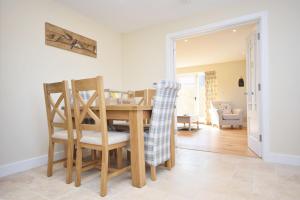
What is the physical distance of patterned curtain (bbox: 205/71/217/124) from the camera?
7.32 meters

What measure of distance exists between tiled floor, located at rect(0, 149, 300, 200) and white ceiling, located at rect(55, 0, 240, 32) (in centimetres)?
244

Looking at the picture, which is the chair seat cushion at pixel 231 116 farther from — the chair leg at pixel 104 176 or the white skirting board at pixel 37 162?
the chair leg at pixel 104 176

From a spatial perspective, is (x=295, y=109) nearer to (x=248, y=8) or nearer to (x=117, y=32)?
(x=248, y=8)

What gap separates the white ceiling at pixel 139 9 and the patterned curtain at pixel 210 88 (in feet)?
15.1

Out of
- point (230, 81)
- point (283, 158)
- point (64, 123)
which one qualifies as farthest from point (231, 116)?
point (64, 123)

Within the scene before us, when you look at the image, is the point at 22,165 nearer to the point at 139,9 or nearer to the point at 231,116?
the point at 139,9

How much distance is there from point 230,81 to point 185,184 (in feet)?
20.2

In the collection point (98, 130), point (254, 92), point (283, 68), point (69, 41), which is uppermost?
point (69, 41)

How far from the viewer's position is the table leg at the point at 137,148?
1730 millimetres

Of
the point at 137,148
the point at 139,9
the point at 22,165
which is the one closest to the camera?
the point at 137,148

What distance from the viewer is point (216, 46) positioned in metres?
5.09

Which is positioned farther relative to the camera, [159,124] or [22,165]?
[22,165]

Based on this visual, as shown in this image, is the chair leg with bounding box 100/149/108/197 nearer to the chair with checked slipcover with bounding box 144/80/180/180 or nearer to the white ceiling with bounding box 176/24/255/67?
the chair with checked slipcover with bounding box 144/80/180/180

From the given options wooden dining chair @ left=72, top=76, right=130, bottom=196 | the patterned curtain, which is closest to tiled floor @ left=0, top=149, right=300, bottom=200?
wooden dining chair @ left=72, top=76, right=130, bottom=196
